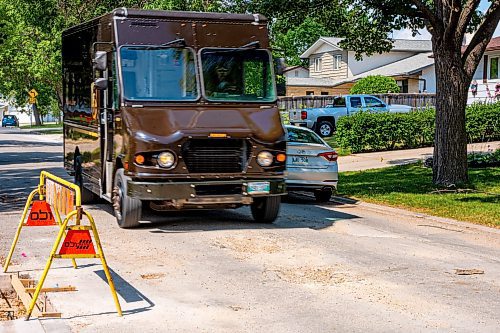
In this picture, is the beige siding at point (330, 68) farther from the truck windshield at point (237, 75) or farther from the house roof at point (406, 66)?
the truck windshield at point (237, 75)

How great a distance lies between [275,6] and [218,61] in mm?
7389

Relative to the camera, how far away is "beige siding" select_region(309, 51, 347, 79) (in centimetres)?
6519

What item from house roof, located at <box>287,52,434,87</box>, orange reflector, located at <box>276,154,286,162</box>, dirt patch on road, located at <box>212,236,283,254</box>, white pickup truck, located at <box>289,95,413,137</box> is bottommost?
dirt patch on road, located at <box>212,236,283,254</box>

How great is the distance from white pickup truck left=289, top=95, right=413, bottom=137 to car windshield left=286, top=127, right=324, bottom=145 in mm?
18513

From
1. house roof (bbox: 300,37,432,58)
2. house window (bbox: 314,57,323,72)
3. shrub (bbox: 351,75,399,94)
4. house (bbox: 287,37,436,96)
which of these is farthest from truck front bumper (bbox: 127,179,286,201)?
house window (bbox: 314,57,323,72)

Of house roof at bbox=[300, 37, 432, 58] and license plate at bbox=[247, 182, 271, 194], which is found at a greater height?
house roof at bbox=[300, 37, 432, 58]

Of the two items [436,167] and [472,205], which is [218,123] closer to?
[472,205]

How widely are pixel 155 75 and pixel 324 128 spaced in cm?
2512

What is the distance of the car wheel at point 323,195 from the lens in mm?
16516

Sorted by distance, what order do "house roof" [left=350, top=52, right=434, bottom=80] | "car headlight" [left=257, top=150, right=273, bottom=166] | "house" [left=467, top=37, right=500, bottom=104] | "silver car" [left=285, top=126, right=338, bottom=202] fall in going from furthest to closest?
"house roof" [left=350, top=52, right=434, bottom=80], "house" [left=467, top=37, right=500, bottom=104], "silver car" [left=285, top=126, right=338, bottom=202], "car headlight" [left=257, top=150, right=273, bottom=166]

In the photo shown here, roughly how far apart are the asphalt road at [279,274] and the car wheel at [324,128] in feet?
73.8

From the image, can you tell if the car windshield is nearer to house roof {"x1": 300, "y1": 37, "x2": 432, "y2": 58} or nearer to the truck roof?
the truck roof

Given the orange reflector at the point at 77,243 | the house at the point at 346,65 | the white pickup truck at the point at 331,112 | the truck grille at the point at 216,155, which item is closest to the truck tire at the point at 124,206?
the truck grille at the point at 216,155

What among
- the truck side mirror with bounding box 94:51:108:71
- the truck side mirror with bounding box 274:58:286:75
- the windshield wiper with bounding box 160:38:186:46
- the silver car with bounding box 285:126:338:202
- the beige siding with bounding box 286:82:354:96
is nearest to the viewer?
the truck side mirror with bounding box 94:51:108:71
